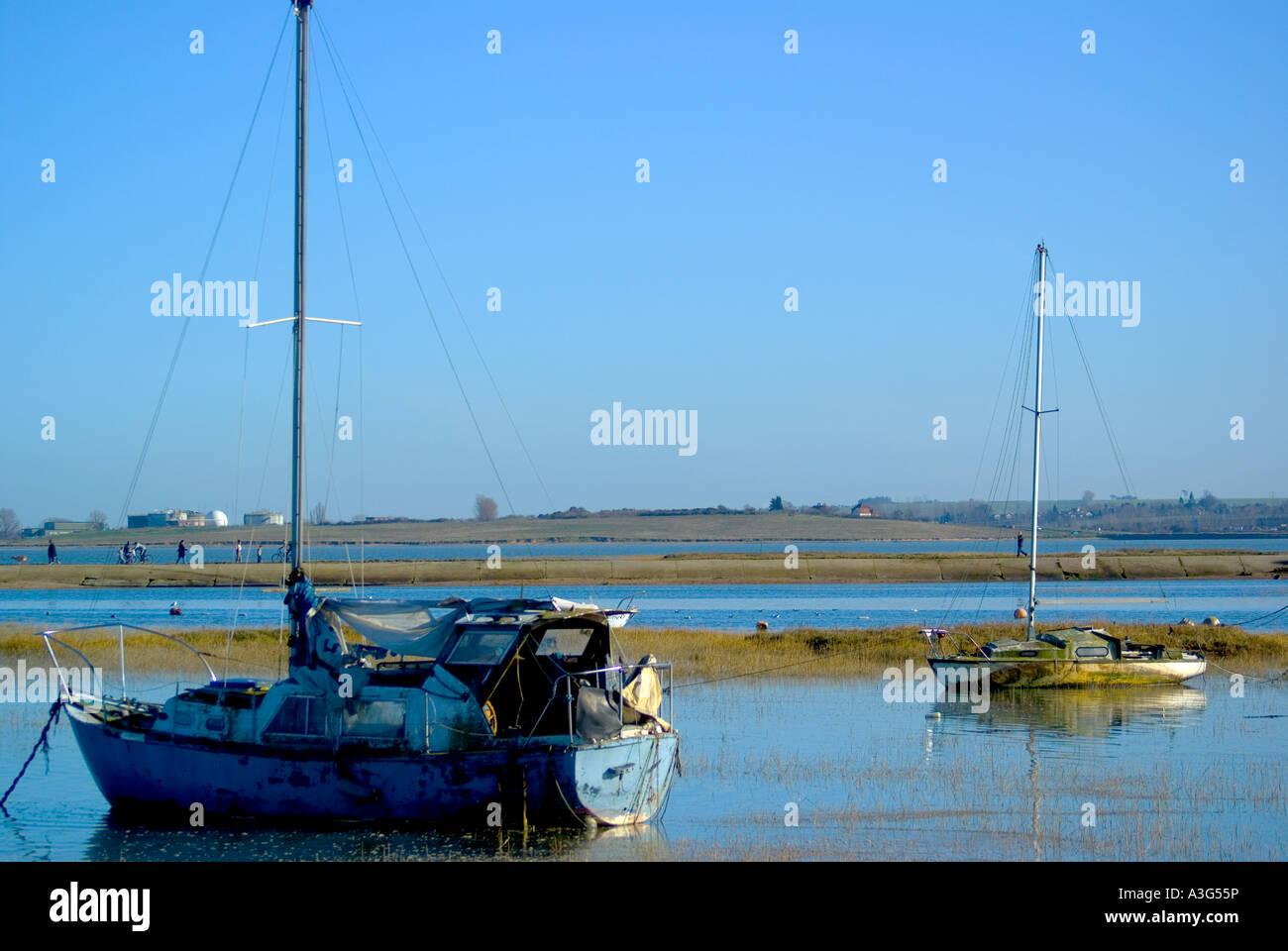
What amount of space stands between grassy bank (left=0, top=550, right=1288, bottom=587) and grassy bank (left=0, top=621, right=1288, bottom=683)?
4365cm

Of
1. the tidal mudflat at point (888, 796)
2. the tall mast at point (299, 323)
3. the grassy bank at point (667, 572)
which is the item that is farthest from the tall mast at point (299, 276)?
the grassy bank at point (667, 572)

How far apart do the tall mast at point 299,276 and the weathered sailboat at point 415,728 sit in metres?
0.06

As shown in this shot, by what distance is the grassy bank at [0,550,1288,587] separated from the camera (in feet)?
329

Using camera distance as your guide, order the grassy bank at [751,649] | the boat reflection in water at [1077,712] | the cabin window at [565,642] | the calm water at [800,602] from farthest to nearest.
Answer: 1. the calm water at [800,602]
2. the grassy bank at [751,649]
3. the boat reflection in water at [1077,712]
4. the cabin window at [565,642]

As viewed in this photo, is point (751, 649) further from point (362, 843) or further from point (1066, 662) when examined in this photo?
point (362, 843)

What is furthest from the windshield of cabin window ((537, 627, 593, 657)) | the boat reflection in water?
the boat reflection in water

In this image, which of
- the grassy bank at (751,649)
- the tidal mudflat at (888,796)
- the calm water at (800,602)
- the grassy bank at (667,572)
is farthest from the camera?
the grassy bank at (667,572)

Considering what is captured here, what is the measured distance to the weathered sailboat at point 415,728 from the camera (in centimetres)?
2288

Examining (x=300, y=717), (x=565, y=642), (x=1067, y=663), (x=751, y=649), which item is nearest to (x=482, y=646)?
(x=565, y=642)

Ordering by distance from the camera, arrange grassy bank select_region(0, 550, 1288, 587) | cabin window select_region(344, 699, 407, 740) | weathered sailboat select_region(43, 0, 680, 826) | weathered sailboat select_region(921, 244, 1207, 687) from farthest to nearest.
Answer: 1. grassy bank select_region(0, 550, 1288, 587)
2. weathered sailboat select_region(921, 244, 1207, 687)
3. cabin window select_region(344, 699, 407, 740)
4. weathered sailboat select_region(43, 0, 680, 826)

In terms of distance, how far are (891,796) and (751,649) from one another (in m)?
23.4

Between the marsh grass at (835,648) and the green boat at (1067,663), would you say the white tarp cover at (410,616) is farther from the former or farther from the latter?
the marsh grass at (835,648)

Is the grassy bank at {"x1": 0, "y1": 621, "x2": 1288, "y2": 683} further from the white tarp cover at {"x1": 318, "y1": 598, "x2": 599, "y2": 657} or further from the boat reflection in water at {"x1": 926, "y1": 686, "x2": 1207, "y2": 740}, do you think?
the white tarp cover at {"x1": 318, "y1": 598, "x2": 599, "y2": 657}
